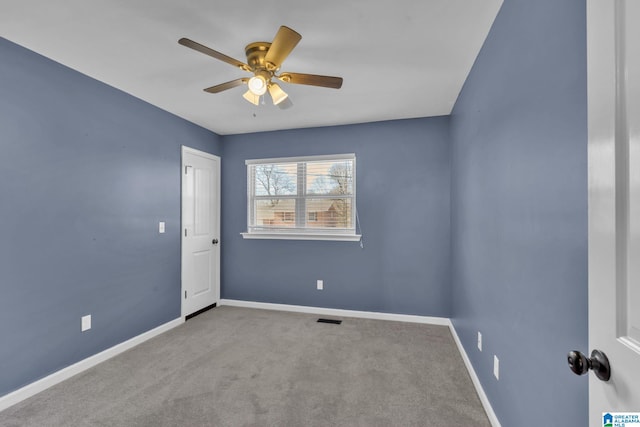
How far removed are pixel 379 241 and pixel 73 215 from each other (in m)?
3.10

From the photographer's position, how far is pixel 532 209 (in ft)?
4.25

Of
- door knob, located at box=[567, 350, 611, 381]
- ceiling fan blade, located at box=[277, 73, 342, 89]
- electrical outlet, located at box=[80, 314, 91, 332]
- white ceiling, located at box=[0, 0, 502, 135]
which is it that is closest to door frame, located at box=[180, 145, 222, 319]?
white ceiling, located at box=[0, 0, 502, 135]

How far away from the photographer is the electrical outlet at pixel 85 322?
2.51m

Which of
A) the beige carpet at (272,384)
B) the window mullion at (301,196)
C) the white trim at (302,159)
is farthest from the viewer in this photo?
the window mullion at (301,196)

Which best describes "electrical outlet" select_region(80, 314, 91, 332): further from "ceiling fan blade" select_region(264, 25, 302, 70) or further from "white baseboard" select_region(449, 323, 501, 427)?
"white baseboard" select_region(449, 323, 501, 427)

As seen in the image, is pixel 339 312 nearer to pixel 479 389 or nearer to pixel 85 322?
pixel 479 389

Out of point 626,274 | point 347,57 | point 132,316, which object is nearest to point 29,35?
point 347,57

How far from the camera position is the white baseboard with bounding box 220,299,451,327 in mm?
3561

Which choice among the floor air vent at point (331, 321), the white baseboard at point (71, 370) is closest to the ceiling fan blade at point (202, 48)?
the white baseboard at point (71, 370)

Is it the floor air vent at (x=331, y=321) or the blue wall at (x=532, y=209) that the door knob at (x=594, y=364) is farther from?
the floor air vent at (x=331, y=321)

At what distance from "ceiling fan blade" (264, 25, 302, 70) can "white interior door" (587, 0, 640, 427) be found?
1.29 m

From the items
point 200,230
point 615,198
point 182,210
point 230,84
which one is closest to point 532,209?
Answer: point 615,198

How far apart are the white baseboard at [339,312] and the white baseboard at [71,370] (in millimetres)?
1123

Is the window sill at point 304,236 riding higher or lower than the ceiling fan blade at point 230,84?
lower
